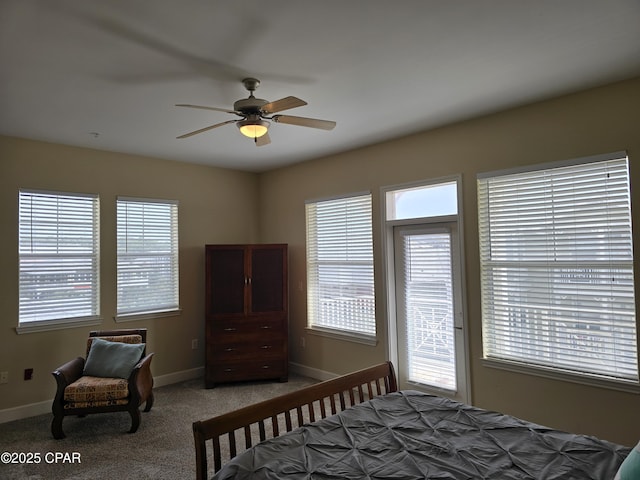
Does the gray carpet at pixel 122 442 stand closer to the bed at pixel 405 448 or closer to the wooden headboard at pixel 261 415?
the wooden headboard at pixel 261 415

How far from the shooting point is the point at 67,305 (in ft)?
13.9

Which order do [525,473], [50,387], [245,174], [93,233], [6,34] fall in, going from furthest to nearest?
[245,174] < [93,233] < [50,387] < [6,34] < [525,473]

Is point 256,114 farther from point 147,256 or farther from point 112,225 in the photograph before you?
point 147,256

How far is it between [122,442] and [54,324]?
5.13 feet

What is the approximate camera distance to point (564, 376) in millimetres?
3066

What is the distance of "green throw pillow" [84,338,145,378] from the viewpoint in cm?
372

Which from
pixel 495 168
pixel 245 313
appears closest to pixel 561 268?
pixel 495 168

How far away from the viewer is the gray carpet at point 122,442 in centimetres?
290

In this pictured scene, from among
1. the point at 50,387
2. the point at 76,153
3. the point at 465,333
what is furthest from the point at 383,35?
the point at 50,387

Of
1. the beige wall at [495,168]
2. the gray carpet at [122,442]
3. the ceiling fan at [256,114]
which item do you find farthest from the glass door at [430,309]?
the ceiling fan at [256,114]

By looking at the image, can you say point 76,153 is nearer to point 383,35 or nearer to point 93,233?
point 93,233

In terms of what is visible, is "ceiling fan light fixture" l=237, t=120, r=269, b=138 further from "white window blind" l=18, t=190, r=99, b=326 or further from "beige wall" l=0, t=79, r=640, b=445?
"white window blind" l=18, t=190, r=99, b=326

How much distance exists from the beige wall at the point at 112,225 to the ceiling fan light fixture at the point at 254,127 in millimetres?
2592

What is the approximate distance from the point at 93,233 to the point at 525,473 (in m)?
4.47
